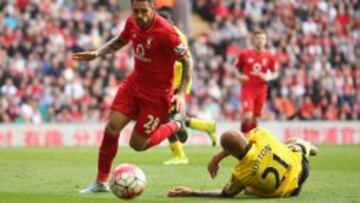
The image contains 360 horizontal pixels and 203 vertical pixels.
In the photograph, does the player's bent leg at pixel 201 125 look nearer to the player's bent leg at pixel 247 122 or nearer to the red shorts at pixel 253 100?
A: the player's bent leg at pixel 247 122

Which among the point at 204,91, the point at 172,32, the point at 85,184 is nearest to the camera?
the point at 172,32

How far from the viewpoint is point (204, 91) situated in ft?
99.1

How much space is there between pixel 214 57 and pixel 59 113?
6.11 metres

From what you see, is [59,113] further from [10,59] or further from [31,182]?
[31,182]

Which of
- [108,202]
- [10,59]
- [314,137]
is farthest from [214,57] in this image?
[108,202]

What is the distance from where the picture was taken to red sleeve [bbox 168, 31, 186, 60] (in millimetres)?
11976

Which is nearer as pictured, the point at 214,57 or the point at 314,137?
the point at 314,137

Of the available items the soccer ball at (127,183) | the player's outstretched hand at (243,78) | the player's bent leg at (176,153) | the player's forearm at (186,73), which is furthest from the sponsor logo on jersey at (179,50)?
the player's outstretched hand at (243,78)

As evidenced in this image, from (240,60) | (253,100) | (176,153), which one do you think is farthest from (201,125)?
(240,60)

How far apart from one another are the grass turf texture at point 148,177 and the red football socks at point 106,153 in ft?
1.29

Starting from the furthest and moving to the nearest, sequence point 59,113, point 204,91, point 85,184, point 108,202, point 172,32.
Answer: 1. point 204,91
2. point 59,113
3. point 85,184
4. point 172,32
5. point 108,202

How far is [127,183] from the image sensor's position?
10703 mm

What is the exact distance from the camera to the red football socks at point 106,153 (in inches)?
475

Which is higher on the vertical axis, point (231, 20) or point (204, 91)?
point (231, 20)
